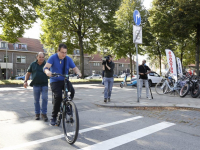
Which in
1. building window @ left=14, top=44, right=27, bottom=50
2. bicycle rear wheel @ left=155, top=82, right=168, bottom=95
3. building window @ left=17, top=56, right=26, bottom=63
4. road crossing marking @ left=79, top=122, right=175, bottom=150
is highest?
building window @ left=14, top=44, right=27, bottom=50

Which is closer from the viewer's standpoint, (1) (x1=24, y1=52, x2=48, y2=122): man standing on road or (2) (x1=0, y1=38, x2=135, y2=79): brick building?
(1) (x1=24, y1=52, x2=48, y2=122): man standing on road

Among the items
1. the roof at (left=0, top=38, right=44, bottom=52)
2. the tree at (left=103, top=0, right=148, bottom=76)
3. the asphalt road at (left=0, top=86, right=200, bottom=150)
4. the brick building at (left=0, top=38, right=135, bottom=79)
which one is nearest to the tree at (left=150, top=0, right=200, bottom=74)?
the tree at (left=103, top=0, right=148, bottom=76)

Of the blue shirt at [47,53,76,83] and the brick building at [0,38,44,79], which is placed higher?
the brick building at [0,38,44,79]

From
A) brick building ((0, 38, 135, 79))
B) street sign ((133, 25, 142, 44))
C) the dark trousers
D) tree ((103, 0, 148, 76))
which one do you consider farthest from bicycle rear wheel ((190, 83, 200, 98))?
brick building ((0, 38, 135, 79))

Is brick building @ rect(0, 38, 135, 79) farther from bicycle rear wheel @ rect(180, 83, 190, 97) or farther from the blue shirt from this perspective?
the blue shirt

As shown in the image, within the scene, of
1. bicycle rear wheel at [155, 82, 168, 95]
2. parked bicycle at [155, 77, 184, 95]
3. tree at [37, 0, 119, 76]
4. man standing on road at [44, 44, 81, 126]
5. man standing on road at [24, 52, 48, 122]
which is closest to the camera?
man standing on road at [44, 44, 81, 126]

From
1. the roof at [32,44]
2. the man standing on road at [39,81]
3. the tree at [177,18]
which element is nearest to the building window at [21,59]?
the roof at [32,44]

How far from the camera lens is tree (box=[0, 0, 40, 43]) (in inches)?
632

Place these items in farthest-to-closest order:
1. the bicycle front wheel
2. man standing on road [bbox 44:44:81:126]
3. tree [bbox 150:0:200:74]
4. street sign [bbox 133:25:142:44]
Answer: tree [bbox 150:0:200:74] < street sign [bbox 133:25:142:44] < man standing on road [bbox 44:44:81:126] < the bicycle front wheel

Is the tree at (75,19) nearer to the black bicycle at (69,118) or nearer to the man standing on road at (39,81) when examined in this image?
the man standing on road at (39,81)

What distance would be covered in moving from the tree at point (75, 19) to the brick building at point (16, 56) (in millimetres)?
21261

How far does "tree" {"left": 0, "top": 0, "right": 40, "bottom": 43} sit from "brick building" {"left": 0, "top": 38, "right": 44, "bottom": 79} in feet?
76.3

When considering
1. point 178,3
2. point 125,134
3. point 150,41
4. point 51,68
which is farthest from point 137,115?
point 150,41

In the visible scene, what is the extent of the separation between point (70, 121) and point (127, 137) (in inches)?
43.9
